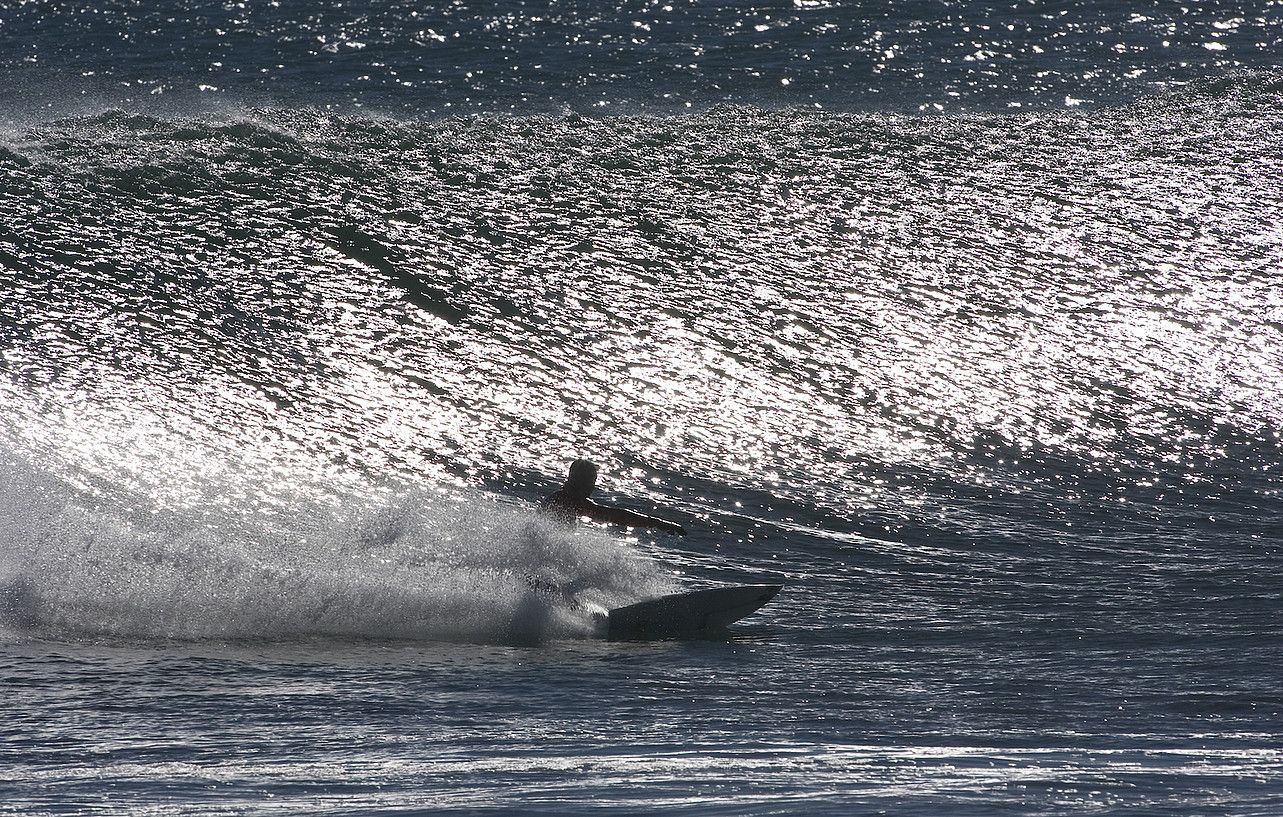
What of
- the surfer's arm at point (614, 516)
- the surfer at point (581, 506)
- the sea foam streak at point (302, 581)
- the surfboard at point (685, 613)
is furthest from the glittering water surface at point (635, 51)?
the surfboard at point (685, 613)

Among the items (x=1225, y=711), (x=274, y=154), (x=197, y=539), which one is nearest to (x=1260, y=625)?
(x=1225, y=711)

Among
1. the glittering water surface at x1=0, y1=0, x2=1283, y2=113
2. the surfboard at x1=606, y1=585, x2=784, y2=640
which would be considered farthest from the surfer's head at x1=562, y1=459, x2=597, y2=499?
the glittering water surface at x1=0, y1=0, x2=1283, y2=113

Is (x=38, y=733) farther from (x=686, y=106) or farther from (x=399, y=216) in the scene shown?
(x=686, y=106)

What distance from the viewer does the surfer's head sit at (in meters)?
15.8

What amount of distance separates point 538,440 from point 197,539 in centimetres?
596

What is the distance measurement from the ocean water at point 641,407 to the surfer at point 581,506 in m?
0.31

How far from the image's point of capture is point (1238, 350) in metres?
23.9

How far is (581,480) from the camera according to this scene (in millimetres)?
15781

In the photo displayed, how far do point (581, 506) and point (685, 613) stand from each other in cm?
173

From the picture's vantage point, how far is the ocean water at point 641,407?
11.9 meters

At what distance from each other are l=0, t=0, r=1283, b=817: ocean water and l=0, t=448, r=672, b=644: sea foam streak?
0.06 meters

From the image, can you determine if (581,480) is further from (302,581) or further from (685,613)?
(302,581)

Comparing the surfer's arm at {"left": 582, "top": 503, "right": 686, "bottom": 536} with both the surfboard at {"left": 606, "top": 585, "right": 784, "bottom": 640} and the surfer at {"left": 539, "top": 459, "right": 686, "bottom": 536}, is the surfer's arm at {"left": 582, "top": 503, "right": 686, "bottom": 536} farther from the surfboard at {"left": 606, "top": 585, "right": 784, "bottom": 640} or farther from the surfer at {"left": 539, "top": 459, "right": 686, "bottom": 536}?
the surfboard at {"left": 606, "top": 585, "right": 784, "bottom": 640}

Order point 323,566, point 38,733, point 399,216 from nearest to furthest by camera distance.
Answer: point 38,733, point 323,566, point 399,216
